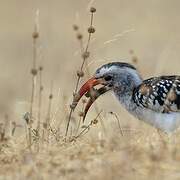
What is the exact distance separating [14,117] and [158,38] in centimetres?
751

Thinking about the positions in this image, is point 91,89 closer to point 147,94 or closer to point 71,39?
point 147,94

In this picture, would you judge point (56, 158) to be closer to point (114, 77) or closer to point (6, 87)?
point (114, 77)

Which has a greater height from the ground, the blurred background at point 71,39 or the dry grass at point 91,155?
the blurred background at point 71,39

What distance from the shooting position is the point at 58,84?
63.7 feet

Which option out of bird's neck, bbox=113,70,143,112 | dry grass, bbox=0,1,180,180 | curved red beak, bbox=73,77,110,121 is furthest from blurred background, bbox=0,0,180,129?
dry grass, bbox=0,1,180,180

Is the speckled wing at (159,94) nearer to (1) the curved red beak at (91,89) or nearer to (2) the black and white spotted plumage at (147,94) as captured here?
(2) the black and white spotted plumage at (147,94)

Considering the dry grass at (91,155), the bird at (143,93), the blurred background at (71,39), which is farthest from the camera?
the blurred background at (71,39)

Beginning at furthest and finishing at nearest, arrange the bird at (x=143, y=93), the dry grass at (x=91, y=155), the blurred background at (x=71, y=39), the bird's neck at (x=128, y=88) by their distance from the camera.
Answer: the blurred background at (x=71, y=39) → the bird's neck at (x=128, y=88) → the bird at (x=143, y=93) → the dry grass at (x=91, y=155)

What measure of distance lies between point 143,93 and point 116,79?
42 cm

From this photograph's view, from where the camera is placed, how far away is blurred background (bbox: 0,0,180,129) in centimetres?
1983

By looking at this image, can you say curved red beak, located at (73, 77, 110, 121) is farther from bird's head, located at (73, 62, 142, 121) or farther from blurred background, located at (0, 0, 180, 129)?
blurred background, located at (0, 0, 180, 129)

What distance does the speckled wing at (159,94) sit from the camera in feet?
29.5

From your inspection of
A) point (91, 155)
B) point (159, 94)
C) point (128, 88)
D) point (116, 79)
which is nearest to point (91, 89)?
point (116, 79)

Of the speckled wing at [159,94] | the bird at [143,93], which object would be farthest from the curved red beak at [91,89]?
the speckled wing at [159,94]
